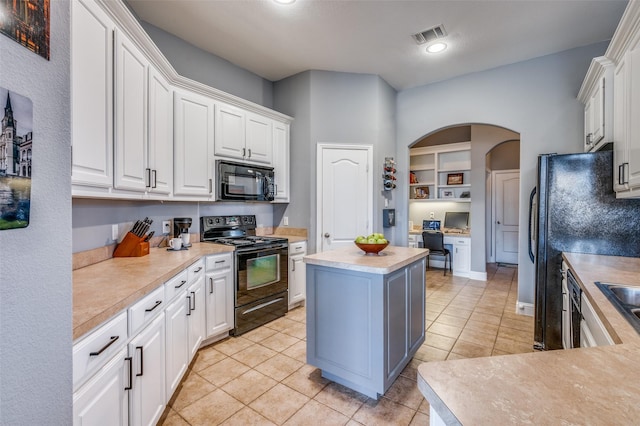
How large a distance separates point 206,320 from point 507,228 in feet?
21.2

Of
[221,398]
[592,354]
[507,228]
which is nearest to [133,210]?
[221,398]

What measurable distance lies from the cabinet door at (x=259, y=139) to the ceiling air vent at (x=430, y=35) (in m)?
1.91

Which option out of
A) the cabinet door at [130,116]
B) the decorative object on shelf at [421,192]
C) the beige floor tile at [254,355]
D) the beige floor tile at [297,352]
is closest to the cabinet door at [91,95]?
the cabinet door at [130,116]

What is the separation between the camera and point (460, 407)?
0.64m

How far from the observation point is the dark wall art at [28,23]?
0.65 meters

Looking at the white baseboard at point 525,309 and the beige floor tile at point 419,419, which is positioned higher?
the white baseboard at point 525,309

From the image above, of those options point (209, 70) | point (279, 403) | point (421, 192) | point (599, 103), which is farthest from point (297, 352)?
point (421, 192)

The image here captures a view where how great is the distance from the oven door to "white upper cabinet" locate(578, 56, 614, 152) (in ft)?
10.1

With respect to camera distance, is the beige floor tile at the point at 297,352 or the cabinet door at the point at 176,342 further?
the beige floor tile at the point at 297,352

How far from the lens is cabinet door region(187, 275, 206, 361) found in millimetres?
2234

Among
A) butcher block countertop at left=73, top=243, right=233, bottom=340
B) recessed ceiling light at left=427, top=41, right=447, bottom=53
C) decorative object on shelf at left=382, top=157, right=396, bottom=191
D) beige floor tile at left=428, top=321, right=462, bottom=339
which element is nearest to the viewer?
butcher block countertop at left=73, top=243, right=233, bottom=340

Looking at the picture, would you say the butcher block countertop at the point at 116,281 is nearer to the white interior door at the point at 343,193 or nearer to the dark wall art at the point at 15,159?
the dark wall art at the point at 15,159

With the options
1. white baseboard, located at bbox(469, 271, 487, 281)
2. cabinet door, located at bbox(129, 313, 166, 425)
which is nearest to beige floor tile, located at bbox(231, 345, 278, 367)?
cabinet door, located at bbox(129, 313, 166, 425)

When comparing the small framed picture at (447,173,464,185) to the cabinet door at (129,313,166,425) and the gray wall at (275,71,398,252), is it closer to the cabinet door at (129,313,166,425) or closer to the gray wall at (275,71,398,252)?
the gray wall at (275,71,398,252)
